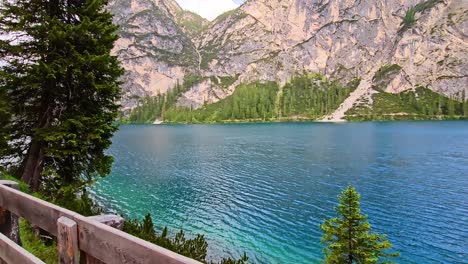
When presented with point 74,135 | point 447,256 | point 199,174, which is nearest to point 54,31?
point 74,135

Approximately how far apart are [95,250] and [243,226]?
30.7 metres

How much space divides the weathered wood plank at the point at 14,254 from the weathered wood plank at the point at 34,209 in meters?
0.38

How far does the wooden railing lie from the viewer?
10.9 feet

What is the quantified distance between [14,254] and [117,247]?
214cm

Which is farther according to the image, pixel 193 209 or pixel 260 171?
pixel 260 171

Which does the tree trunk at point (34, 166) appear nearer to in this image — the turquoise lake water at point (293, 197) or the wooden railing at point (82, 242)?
the turquoise lake water at point (293, 197)

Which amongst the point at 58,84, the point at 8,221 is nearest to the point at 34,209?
the point at 8,221

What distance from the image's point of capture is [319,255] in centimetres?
2689

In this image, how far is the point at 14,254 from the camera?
466cm

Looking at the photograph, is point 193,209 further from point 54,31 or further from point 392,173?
point 392,173

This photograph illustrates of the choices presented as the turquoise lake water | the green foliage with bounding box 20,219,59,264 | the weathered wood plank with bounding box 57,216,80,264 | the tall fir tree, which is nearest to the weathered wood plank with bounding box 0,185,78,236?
the weathered wood plank with bounding box 57,216,80,264

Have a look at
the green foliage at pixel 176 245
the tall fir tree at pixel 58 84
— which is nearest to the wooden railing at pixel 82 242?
the tall fir tree at pixel 58 84

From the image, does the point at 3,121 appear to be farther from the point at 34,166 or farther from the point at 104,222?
the point at 104,222

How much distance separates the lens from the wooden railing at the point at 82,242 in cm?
332
